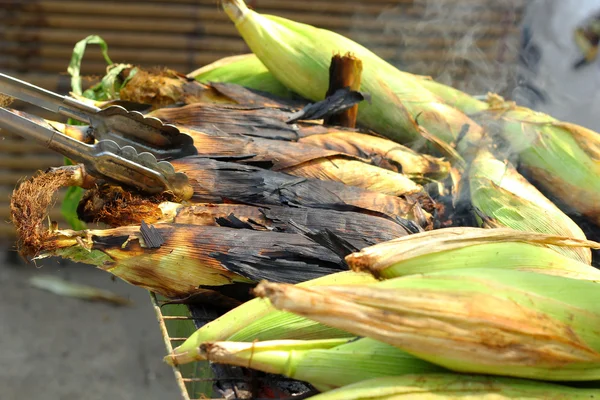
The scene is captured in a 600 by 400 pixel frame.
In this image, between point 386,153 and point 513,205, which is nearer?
point 513,205

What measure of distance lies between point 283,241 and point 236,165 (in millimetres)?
370

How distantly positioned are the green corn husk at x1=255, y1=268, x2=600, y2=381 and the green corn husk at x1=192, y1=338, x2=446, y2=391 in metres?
0.07

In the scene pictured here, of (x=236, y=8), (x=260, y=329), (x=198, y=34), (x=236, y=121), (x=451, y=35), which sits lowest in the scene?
(x=260, y=329)

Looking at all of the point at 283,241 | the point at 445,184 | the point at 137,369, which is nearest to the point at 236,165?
the point at 283,241

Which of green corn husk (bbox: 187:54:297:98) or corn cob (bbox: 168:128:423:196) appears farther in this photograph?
green corn husk (bbox: 187:54:297:98)

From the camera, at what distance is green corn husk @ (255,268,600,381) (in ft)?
3.38

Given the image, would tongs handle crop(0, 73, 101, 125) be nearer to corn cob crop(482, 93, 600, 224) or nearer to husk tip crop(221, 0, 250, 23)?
husk tip crop(221, 0, 250, 23)

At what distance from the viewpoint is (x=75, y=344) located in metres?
3.93

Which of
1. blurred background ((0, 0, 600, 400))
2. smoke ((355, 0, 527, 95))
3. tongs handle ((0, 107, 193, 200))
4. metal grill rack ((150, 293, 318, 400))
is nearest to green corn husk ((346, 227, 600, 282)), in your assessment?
metal grill rack ((150, 293, 318, 400))

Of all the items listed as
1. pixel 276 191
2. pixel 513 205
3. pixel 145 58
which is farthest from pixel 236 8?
pixel 145 58

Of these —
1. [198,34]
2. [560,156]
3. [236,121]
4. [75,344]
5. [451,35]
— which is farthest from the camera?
[451,35]

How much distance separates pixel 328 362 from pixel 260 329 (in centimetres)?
21

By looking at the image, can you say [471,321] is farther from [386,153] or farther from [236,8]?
[236,8]

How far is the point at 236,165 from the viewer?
1.89m
